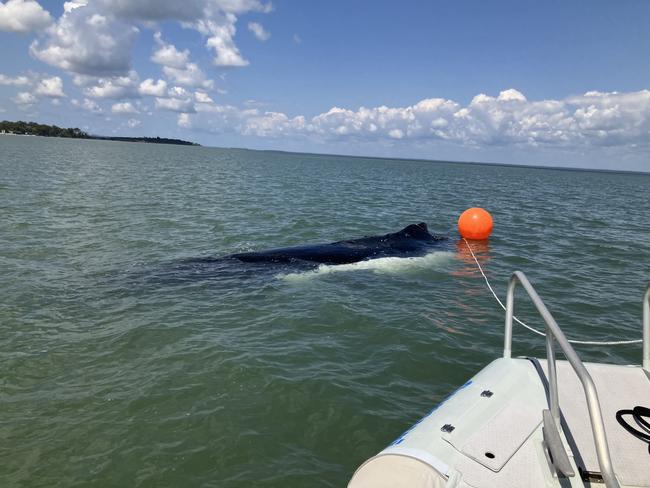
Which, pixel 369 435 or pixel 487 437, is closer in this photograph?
pixel 487 437

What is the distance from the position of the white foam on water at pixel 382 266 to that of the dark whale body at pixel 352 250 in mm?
350

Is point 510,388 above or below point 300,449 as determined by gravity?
above

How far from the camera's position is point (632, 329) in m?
11.1

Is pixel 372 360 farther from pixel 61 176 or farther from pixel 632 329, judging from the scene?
pixel 61 176

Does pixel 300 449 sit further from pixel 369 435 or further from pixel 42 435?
pixel 42 435

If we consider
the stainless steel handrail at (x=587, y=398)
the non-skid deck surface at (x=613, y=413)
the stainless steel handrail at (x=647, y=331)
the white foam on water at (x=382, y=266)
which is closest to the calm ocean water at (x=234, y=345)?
the white foam on water at (x=382, y=266)

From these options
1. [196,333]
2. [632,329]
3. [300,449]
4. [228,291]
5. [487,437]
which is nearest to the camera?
[487,437]

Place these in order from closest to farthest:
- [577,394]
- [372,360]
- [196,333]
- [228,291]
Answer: [577,394] < [372,360] < [196,333] < [228,291]

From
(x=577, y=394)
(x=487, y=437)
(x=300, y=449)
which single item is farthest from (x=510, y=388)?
(x=300, y=449)

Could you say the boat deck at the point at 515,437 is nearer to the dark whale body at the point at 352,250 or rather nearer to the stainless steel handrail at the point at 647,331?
the stainless steel handrail at the point at 647,331

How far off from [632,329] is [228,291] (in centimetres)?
1010

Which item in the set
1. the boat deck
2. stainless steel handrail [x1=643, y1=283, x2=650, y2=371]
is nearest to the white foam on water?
the boat deck

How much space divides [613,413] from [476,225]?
17.1 m

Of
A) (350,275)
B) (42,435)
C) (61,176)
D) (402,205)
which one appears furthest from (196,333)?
(61,176)
